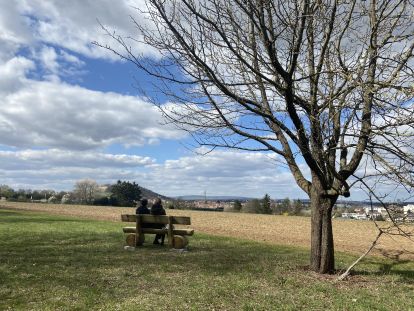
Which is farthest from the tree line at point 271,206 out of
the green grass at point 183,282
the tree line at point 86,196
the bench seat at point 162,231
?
the green grass at point 183,282

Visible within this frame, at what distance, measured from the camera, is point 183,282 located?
8.68 metres

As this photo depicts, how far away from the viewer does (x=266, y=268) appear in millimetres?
10516

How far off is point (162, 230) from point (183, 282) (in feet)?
17.5

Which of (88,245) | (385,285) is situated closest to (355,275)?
(385,285)

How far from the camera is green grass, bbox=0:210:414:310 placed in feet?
23.7

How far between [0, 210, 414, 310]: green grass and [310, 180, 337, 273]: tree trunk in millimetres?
410

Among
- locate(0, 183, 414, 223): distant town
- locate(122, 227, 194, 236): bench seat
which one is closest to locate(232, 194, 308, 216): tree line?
locate(0, 183, 414, 223): distant town

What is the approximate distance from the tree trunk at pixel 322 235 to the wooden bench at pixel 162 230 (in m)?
4.25

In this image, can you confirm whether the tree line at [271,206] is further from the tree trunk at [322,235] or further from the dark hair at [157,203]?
the tree trunk at [322,235]

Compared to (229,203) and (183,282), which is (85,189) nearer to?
(229,203)

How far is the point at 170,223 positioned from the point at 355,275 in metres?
5.51

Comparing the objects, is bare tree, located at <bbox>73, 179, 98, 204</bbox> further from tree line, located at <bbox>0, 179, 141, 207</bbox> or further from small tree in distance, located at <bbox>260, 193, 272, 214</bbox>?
small tree in distance, located at <bbox>260, 193, 272, 214</bbox>

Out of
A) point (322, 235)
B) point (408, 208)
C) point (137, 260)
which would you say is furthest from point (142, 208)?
point (408, 208)

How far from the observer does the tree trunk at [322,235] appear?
1014 centimetres
